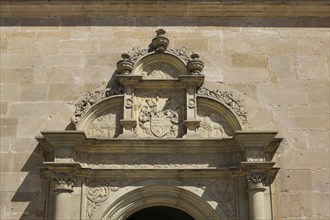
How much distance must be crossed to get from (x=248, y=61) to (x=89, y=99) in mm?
2382

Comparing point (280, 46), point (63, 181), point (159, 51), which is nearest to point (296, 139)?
point (280, 46)

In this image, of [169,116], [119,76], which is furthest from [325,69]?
[119,76]

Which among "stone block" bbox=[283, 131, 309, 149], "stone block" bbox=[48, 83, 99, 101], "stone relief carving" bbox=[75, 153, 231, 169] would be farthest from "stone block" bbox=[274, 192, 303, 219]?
"stone block" bbox=[48, 83, 99, 101]

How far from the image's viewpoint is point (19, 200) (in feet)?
24.6

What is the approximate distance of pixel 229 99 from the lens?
789 cm

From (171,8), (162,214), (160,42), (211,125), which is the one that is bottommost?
(162,214)

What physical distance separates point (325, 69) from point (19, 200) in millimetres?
4709

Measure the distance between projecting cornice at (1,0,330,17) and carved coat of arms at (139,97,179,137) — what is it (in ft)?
5.09

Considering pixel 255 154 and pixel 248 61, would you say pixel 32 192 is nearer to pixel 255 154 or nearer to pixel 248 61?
pixel 255 154

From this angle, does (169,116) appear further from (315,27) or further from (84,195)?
(315,27)

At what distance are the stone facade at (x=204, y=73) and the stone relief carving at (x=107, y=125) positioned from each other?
0.33 metres

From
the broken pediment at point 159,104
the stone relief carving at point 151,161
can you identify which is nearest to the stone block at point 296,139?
the broken pediment at point 159,104

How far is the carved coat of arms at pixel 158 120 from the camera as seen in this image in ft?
25.3

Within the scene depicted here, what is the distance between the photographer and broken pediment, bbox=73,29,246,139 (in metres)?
7.71
